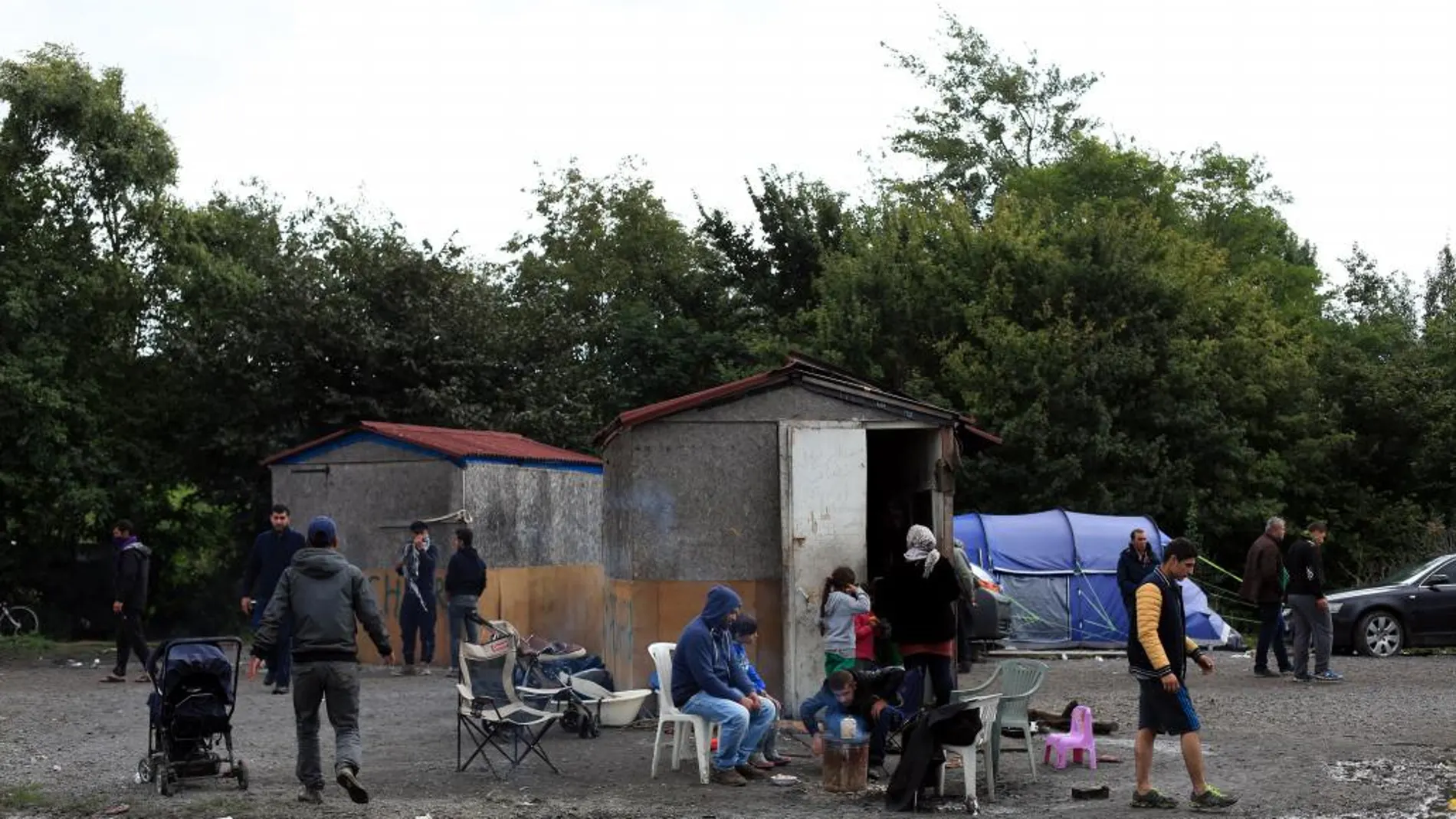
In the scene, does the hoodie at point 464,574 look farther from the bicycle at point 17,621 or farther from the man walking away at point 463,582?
the bicycle at point 17,621

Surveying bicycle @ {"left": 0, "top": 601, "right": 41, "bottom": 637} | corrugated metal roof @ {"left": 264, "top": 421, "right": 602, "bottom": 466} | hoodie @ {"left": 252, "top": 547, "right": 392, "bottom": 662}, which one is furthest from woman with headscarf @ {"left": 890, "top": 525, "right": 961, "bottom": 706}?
bicycle @ {"left": 0, "top": 601, "right": 41, "bottom": 637}

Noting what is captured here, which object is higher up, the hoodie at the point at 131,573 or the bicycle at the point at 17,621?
the hoodie at the point at 131,573

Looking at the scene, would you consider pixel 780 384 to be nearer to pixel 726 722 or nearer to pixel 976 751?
pixel 726 722

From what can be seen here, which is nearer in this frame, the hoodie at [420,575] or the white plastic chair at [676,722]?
the white plastic chair at [676,722]

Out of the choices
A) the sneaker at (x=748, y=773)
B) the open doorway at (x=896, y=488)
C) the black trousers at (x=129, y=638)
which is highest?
the open doorway at (x=896, y=488)

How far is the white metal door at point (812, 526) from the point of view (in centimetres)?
1409

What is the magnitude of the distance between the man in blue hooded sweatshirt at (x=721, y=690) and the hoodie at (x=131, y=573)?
8542 mm

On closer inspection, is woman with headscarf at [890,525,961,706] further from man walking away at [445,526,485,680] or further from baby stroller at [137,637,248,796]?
man walking away at [445,526,485,680]

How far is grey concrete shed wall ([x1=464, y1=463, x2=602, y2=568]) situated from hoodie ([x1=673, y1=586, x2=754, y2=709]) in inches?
381

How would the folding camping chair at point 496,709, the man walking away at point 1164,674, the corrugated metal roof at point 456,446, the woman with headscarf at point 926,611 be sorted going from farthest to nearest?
the corrugated metal roof at point 456,446 < the folding camping chair at point 496,709 < the woman with headscarf at point 926,611 < the man walking away at point 1164,674

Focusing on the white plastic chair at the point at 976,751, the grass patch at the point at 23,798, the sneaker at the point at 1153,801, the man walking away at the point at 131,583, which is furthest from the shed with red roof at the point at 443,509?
the sneaker at the point at 1153,801

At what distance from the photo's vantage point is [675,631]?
46.5 ft

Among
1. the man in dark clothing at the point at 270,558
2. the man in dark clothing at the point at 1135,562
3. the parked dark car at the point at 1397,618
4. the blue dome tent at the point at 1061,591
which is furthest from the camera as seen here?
the blue dome tent at the point at 1061,591

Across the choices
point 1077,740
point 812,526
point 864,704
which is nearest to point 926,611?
point 864,704
